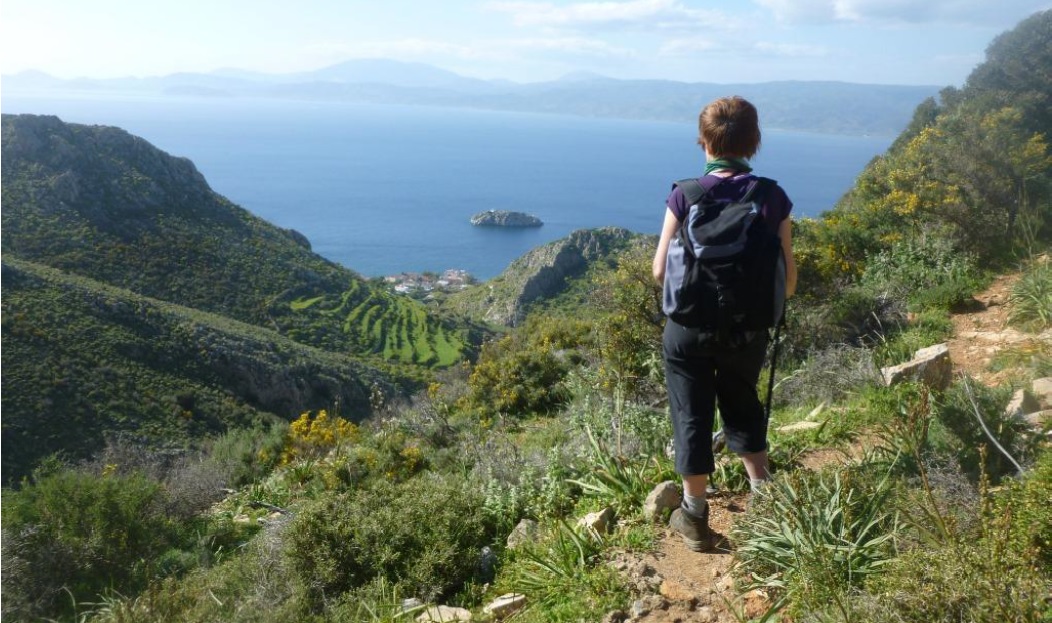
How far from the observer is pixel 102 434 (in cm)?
1911

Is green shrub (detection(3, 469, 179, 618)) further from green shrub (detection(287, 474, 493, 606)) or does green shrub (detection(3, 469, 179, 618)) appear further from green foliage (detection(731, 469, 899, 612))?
green foliage (detection(731, 469, 899, 612))

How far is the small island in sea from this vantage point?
3917 inches

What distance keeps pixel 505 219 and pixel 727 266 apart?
99277mm

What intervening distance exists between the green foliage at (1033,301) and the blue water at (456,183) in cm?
5077

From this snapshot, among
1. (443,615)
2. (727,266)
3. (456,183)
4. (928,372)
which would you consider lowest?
(443,615)

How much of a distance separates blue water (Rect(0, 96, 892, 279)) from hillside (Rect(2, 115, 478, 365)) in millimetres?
30308

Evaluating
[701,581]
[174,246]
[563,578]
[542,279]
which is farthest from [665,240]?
[542,279]

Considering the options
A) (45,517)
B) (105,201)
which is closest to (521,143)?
(105,201)

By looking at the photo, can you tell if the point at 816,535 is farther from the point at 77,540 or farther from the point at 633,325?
the point at 77,540

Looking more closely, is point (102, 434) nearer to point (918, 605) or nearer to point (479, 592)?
point (479, 592)

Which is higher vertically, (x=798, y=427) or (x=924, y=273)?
(x=924, y=273)

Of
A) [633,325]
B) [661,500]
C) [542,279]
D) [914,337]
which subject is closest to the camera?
[661,500]

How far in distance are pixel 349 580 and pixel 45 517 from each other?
440 cm

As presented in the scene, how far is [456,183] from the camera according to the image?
135 meters
